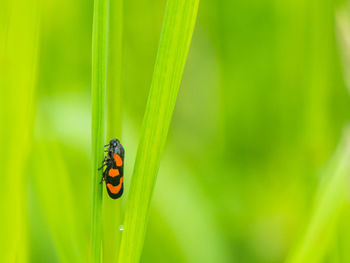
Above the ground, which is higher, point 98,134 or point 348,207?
point 98,134

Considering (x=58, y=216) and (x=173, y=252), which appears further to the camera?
(x=173, y=252)

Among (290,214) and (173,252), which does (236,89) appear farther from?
(173,252)

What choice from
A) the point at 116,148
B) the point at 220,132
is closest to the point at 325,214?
the point at 116,148

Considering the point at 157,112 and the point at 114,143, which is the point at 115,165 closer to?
the point at 114,143

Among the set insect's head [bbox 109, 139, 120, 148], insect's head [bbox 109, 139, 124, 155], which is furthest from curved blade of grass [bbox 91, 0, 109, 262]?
insect's head [bbox 109, 139, 124, 155]

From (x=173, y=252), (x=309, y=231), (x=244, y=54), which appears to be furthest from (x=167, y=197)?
(x=244, y=54)

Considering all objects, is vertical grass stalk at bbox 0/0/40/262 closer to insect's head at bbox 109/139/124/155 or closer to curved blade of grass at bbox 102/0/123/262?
curved blade of grass at bbox 102/0/123/262

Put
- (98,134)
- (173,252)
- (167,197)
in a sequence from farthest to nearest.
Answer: (167,197)
(173,252)
(98,134)

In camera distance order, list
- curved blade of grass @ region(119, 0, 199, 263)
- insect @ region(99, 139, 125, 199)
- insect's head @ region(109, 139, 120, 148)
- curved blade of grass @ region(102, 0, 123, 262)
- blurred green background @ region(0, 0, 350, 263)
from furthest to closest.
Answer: blurred green background @ region(0, 0, 350, 263), insect @ region(99, 139, 125, 199), insect's head @ region(109, 139, 120, 148), curved blade of grass @ region(102, 0, 123, 262), curved blade of grass @ region(119, 0, 199, 263)

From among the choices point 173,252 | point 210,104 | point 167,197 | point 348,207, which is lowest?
point 173,252
